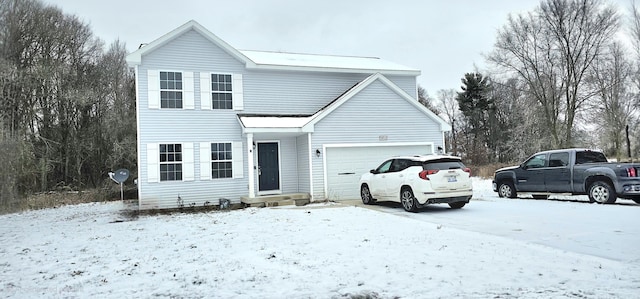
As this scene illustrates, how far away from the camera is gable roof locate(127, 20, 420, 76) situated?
1516cm

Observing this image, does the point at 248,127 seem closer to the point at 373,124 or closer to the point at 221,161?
the point at 221,161

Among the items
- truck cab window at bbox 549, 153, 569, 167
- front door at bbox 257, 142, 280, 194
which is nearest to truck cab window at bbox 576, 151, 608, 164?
truck cab window at bbox 549, 153, 569, 167

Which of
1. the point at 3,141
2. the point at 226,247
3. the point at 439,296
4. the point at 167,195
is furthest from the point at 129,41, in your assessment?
the point at 439,296

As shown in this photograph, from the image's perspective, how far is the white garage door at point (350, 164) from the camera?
15.9m

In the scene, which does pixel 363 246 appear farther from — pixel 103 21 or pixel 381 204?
pixel 103 21

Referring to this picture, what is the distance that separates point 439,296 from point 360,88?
40.7ft

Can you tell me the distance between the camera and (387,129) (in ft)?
54.9

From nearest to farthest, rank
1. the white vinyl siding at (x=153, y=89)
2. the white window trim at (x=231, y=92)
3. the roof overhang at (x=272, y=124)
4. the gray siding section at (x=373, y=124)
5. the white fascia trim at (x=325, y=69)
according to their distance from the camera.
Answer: the roof overhang at (x=272, y=124)
the white vinyl siding at (x=153, y=89)
the gray siding section at (x=373, y=124)
the white window trim at (x=231, y=92)
the white fascia trim at (x=325, y=69)

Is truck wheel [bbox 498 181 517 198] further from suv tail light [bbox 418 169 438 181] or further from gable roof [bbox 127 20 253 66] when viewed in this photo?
gable roof [bbox 127 20 253 66]

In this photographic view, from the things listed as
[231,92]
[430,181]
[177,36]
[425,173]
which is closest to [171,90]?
[177,36]

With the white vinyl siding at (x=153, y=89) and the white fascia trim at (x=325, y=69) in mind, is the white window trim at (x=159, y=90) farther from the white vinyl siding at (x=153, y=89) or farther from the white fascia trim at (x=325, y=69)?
the white fascia trim at (x=325, y=69)

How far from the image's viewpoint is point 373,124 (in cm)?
1648

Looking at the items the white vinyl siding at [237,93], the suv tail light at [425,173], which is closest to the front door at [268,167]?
the white vinyl siding at [237,93]

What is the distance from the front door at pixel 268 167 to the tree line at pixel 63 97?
13.1m
